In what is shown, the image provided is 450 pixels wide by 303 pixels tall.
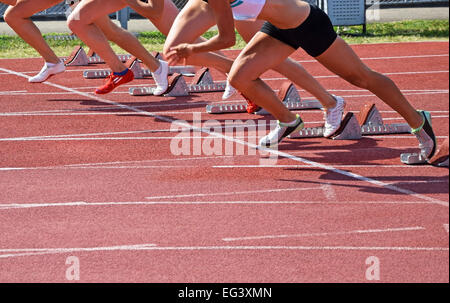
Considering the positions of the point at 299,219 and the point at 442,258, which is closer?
the point at 442,258

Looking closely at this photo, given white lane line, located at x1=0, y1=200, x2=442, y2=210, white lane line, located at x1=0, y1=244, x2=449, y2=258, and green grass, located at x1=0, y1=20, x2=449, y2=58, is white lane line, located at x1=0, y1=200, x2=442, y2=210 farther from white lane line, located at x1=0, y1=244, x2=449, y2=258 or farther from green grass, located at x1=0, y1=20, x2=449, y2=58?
green grass, located at x1=0, y1=20, x2=449, y2=58

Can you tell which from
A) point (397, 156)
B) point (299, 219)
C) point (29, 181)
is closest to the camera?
point (299, 219)

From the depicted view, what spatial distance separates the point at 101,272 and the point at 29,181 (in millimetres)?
2041

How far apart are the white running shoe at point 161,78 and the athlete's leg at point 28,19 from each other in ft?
3.71

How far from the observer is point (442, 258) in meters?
3.87

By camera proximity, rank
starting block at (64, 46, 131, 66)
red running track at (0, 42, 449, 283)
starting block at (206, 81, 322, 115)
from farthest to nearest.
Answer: starting block at (64, 46, 131, 66), starting block at (206, 81, 322, 115), red running track at (0, 42, 449, 283)

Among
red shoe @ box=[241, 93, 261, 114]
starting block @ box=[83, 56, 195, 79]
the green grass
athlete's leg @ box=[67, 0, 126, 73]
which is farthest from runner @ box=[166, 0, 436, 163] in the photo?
the green grass

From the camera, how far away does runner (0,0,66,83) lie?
→ 28.3 feet

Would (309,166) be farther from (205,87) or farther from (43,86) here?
(43,86)

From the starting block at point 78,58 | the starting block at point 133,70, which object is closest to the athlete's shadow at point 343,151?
the starting block at point 133,70

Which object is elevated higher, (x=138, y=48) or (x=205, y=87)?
(x=138, y=48)

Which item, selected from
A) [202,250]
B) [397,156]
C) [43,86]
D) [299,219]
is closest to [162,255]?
[202,250]

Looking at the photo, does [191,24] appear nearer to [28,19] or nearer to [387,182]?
→ [387,182]

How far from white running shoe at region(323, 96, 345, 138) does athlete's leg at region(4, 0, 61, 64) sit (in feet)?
11.1
